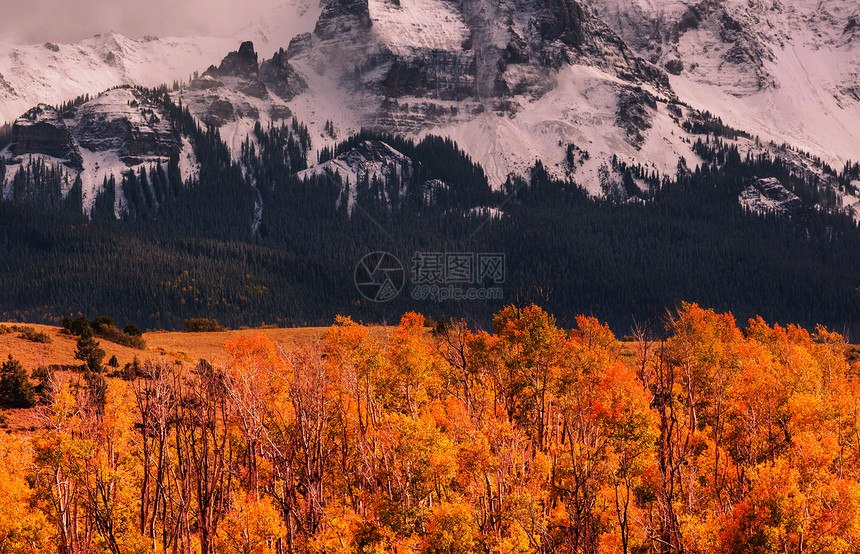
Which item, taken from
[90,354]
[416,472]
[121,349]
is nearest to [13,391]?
[90,354]

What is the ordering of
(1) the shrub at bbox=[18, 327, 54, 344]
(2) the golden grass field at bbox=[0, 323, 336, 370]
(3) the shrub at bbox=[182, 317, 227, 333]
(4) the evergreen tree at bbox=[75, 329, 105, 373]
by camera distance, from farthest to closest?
(3) the shrub at bbox=[182, 317, 227, 333]
(1) the shrub at bbox=[18, 327, 54, 344]
(2) the golden grass field at bbox=[0, 323, 336, 370]
(4) the evergreen tree at bbox=[75, 329, 105, 373]

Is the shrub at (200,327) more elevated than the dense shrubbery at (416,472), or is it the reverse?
the dense shrubbery at (416,472)

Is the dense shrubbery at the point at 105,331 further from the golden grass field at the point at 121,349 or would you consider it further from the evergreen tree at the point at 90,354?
the evergreen tree at the point at 90,354

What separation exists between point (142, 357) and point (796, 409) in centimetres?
6065

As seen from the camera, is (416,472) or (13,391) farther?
(13,391)

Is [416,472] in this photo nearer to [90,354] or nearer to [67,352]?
[90,354]

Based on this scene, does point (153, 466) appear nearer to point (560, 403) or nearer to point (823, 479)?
point (560, 403)

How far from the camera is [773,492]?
94.4 ft

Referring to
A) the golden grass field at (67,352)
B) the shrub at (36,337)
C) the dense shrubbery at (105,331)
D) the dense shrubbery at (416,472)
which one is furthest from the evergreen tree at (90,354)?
the dense shrubbery at (416,472)

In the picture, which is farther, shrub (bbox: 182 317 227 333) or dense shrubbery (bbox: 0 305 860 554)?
shrub (bbox: 182 317 227 333)

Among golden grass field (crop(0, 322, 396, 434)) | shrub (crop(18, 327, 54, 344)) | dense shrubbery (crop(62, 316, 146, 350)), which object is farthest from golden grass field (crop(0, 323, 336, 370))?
dense shrubbery (crop(62, 316, 146, 350))

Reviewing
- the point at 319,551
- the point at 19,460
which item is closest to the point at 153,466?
the point at 19,460

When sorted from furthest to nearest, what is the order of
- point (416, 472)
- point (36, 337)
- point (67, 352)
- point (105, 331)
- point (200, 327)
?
point (200, 327), point (105, 331), point (36, 337), point (67, 352), point (416, 472)

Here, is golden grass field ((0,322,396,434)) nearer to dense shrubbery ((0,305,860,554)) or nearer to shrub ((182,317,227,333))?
dense shrubbery ((0,305,860,554))
